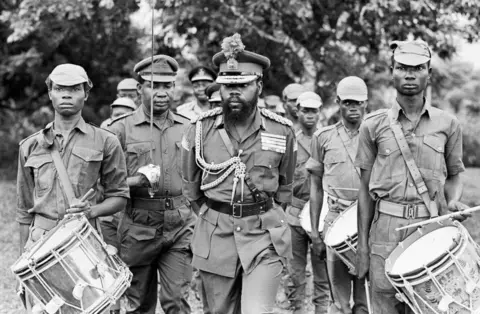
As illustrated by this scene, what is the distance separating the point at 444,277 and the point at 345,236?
1.65 meters

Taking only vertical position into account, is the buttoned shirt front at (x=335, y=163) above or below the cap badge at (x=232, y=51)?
below

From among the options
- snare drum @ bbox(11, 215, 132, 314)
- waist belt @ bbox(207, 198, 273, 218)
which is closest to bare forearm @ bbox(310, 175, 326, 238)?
waist belt @ bbox(207, 198, 273, 218)

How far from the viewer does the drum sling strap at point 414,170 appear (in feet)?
18.2

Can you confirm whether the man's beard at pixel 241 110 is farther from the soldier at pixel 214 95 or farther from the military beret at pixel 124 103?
the military beret at pixel 124 103

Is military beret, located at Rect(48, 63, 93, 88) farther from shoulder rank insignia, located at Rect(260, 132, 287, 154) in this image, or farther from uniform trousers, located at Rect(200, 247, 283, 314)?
uniform trousers, located at Rect(200, 247, 283, 314)

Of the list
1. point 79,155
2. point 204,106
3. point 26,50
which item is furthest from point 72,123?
point 26,50

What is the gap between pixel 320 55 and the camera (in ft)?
44.0

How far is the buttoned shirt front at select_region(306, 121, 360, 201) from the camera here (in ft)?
24.4

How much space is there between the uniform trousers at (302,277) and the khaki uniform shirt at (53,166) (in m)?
3.10

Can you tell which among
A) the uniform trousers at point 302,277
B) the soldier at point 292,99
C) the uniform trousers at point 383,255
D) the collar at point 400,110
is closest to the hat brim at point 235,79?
the collar at point 400,110

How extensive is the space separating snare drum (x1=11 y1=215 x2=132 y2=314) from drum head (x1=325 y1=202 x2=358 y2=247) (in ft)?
6.67

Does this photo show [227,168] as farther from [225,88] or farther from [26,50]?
[26,50]

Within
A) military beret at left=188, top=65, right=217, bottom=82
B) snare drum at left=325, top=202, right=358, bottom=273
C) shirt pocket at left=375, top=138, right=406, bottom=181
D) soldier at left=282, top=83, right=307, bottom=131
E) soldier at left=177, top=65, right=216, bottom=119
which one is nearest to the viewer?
shirt pocket at left=375, top=138, right=406, bottom=181

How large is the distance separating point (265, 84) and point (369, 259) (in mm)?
8082
